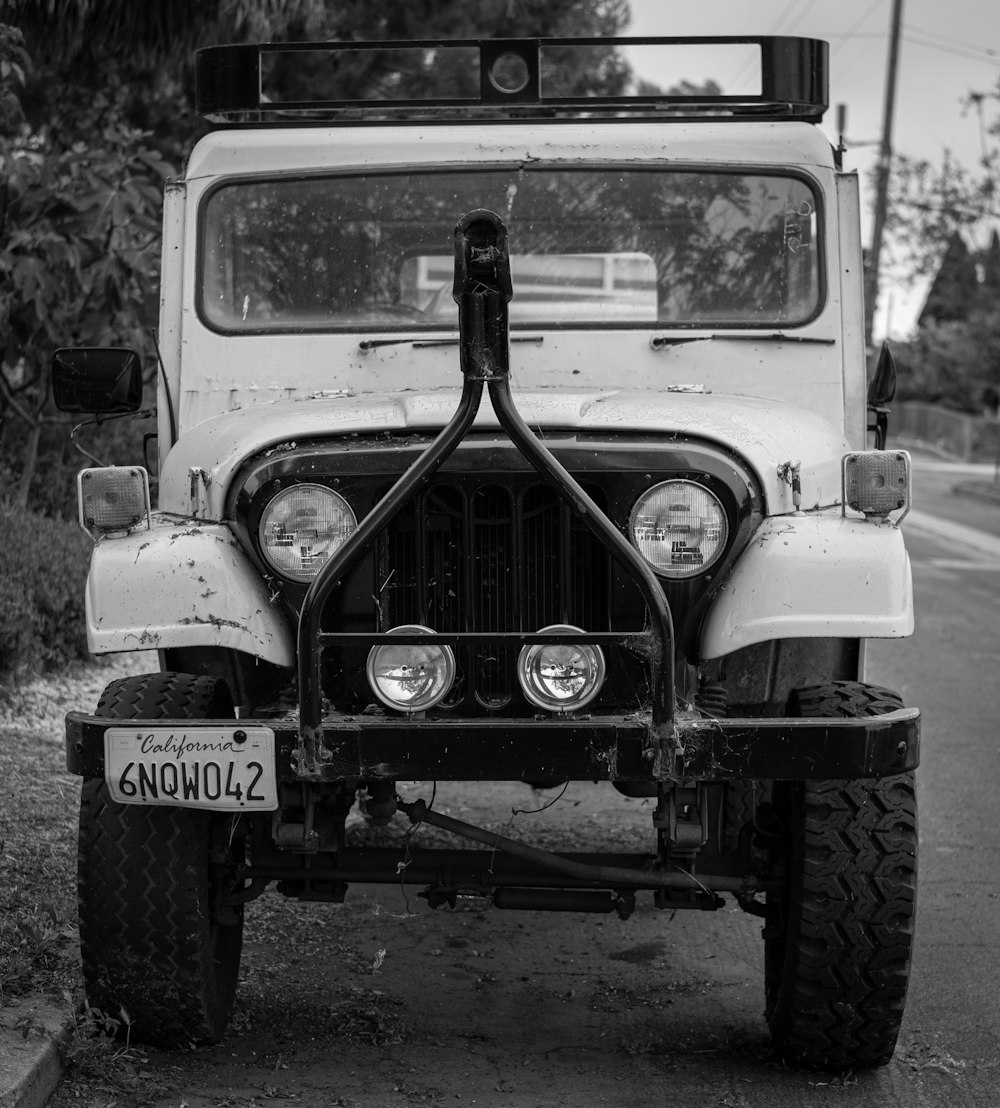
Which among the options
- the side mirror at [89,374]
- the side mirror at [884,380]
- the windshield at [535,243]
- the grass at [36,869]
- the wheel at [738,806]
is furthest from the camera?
the side mirror at [884,380]

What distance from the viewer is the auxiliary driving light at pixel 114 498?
12.7 feet

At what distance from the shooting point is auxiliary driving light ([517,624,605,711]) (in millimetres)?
3619

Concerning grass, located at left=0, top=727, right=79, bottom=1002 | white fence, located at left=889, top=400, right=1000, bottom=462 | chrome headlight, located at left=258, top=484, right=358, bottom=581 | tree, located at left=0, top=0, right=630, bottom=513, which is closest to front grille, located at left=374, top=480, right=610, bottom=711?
chrome headlight, located at left=258, top=484, right=358, bottom=581

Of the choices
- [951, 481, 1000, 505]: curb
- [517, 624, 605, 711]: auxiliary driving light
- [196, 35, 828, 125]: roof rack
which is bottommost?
[951, 481, 1000, 505]: curb

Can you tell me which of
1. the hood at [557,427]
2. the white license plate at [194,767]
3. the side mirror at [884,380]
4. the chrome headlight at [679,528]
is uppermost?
the side mirror at [884,380]

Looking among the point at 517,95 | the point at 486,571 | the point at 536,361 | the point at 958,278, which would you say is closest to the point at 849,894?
the point at 486,571

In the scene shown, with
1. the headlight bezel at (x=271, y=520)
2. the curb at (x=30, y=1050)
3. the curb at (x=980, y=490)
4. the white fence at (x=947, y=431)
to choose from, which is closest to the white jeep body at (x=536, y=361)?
the headlight bezel at (x=271, y=520)

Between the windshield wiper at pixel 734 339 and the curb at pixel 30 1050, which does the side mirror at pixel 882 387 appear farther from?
the curb at pixel 30 1050

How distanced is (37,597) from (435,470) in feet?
16.7

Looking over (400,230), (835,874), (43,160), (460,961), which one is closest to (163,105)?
(43,160)

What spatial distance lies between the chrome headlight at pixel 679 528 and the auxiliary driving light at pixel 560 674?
0.90ft

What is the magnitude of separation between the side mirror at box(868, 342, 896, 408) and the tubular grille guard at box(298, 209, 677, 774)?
1.98 m

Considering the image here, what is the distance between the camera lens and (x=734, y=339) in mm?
4707

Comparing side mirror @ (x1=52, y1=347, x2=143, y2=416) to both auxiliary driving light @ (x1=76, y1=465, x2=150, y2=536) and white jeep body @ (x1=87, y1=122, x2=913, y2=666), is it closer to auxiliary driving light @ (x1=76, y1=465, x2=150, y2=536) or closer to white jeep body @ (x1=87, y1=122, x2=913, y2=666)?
white jeep body @ (x1=87, y1=122, x2=913, y2=666)
